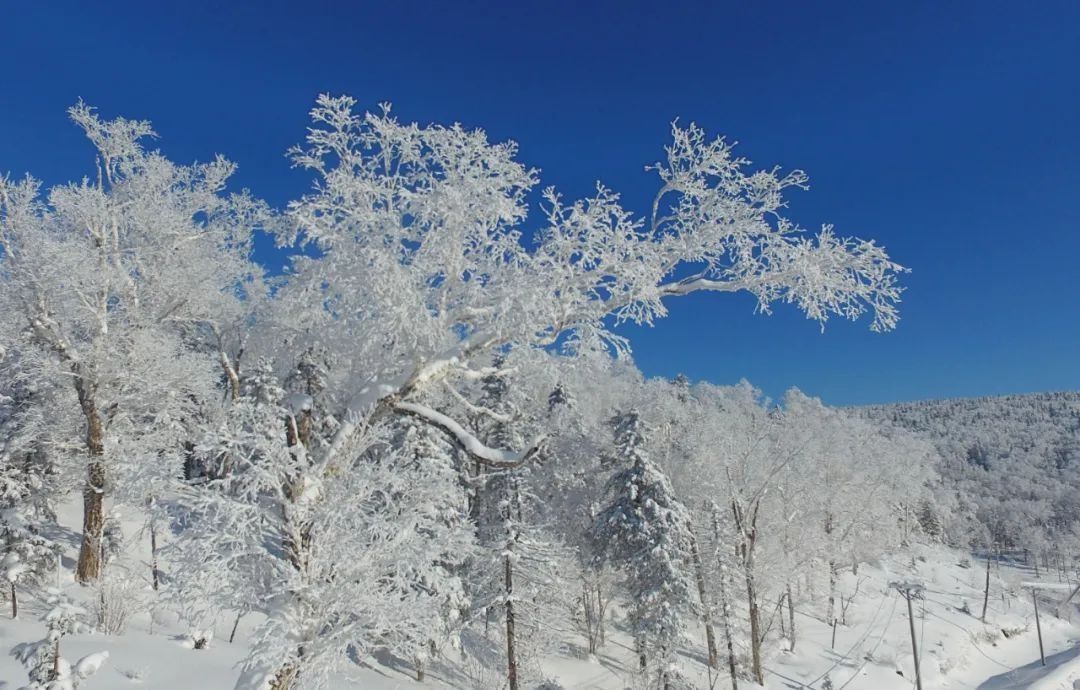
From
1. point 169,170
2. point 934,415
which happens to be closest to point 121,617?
point 169,170

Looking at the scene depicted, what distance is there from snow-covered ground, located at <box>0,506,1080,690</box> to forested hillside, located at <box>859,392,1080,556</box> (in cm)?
2991

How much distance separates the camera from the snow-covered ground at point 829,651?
1147 centimetres

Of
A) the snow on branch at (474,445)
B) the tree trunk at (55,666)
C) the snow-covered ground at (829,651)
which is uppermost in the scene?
the snow on branch at (474,445)

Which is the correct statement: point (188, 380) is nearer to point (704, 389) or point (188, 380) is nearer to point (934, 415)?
point (704, 389)

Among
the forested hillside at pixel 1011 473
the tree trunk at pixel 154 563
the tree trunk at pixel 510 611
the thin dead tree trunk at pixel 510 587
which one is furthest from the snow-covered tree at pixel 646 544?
the forested hillside at pixel 1011 473

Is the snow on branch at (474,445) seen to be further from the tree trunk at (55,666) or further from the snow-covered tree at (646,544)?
the snow-covered tree at (646,544)

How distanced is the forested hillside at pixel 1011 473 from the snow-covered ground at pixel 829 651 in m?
29.9

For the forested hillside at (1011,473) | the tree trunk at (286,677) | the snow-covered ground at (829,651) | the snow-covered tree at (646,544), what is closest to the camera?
the tree trunk at (286,677)

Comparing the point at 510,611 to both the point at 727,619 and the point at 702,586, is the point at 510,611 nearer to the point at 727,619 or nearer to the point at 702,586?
the point at 727,619

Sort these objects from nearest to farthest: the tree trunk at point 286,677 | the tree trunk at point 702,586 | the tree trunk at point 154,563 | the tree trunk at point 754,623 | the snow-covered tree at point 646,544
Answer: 1. the tree trunk at point 286,677
2. the tree trunk at point 154,563
3. the snow-covered tree at point 646,544
4. the tree trunk at point 754,623
5. the tree trunk at point 702,586

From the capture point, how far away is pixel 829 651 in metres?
35.5

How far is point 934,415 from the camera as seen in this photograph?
7603 inches

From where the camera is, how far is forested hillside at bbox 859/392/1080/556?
95812mm

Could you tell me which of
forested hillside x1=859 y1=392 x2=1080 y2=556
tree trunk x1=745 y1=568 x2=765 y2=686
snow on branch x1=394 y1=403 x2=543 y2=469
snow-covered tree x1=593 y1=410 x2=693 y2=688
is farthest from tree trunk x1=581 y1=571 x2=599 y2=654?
forested hillside x1=859 y1=392 x2=1080 y2=556
